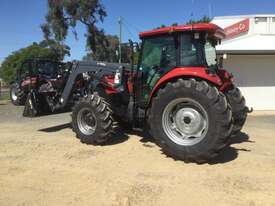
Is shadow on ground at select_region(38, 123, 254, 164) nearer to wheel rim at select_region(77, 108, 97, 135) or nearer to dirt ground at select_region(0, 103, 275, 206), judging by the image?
dirt ground at select_region(0, 103, 275, 206)

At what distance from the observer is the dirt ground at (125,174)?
5.73 meters

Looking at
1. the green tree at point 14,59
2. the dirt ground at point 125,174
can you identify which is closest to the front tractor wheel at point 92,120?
the dirt ground at point 125,174

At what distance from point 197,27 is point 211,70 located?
0.85 meters

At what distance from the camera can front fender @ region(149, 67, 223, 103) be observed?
25.2ft

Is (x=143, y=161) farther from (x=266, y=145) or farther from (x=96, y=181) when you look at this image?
(x=266, y=145)

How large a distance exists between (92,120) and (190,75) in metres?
2.65

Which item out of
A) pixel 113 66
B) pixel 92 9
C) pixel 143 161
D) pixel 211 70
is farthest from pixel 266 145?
pixel 92 9

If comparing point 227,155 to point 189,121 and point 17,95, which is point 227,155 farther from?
point 17,95

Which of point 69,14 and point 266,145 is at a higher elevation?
point 69,14


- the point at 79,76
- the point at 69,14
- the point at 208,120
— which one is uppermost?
the point at 69,14

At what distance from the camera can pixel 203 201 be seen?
18.4ft

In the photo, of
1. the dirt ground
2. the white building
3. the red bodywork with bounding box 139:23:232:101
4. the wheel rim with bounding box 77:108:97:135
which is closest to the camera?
the dirt ground

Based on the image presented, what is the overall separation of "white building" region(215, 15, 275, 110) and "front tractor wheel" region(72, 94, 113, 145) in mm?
8280

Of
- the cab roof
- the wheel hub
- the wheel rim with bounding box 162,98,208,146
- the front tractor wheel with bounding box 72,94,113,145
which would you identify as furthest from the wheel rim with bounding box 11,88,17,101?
the wheel hub
